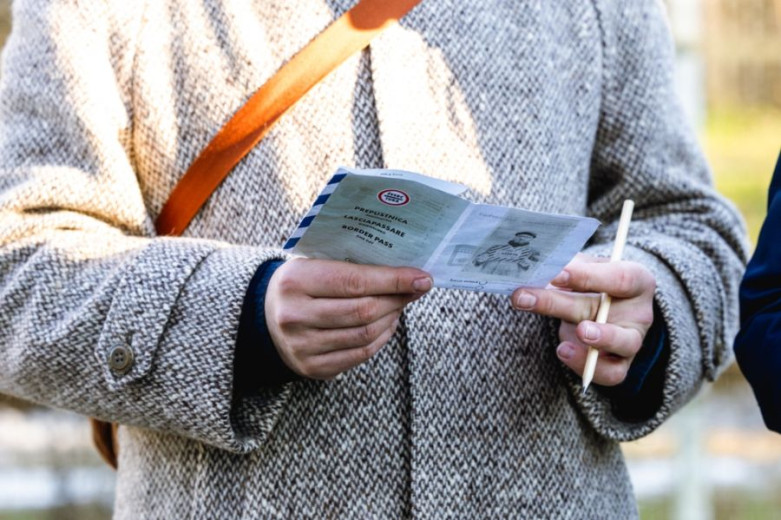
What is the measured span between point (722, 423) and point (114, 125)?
366 cm

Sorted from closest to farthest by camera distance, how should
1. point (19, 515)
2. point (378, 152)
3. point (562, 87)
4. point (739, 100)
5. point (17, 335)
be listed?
point (17, 335), point (378, 152), point (562, 87), point (19, 515), point (739, 100)

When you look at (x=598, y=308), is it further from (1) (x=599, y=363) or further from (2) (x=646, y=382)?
(2) (x=646, y=382)

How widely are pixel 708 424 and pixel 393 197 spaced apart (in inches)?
145

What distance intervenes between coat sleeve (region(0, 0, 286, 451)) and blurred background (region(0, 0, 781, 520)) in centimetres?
239

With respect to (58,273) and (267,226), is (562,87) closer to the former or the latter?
(267,226)

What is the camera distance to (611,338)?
4.79 ft

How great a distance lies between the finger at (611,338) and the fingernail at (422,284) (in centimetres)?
27

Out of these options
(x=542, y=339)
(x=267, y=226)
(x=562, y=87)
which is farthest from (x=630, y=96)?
(x=267, y=226)

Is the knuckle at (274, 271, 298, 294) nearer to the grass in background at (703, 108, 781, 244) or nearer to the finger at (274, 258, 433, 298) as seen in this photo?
the finger at (274, 258, 433, 298)

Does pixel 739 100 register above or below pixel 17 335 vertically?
below

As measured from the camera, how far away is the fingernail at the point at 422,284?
1275 millimetres

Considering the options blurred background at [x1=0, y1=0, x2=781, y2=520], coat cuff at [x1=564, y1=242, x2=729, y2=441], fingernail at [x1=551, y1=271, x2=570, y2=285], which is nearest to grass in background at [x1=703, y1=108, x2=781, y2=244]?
blurred background at [x1=0, y1=0, x2=781, y2=520]

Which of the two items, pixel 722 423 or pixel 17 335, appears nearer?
pixel 17 335

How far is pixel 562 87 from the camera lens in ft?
5.63
